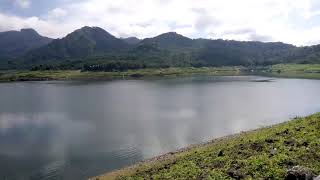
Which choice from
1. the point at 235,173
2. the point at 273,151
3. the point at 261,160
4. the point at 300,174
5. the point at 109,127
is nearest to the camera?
the point at 300,174

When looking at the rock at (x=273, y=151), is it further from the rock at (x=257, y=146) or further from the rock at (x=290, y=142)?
the rock at (x=290, y=142)

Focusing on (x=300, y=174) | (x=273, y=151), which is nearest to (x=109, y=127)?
(x=273, y=151)

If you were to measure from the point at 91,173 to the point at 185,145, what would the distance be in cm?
1809

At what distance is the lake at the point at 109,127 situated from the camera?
50.1m

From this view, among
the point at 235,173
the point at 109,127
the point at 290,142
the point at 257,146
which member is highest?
the point at 290,142

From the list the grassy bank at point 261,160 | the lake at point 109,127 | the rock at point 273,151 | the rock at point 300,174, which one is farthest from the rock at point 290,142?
the lake at point 109,127

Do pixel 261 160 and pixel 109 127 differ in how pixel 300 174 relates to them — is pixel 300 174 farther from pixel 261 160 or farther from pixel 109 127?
pixel 109 127

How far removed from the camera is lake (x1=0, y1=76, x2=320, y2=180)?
5007 centimetres

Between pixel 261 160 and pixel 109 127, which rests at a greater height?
pixel 261 160

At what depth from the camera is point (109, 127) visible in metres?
76.0

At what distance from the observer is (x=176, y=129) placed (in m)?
73.1

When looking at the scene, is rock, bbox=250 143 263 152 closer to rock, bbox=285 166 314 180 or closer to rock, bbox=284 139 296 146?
rock, bbox=284 139 296 146

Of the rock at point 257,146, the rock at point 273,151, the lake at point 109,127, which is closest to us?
the rock at point 273,151

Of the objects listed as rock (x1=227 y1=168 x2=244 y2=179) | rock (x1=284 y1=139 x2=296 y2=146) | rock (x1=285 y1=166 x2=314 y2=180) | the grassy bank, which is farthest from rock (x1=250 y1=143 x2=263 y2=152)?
rock (x1=285 y1=166 x2=314 y2=180)
